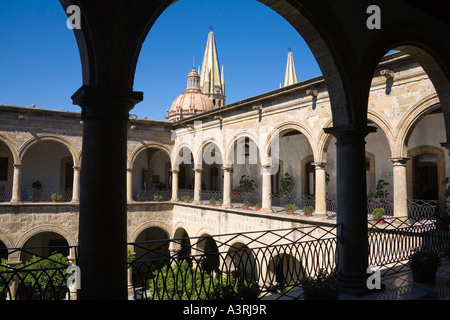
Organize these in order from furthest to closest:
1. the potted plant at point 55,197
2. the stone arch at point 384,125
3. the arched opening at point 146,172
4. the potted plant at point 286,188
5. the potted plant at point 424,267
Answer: the arched opening at point 146,172
the potted plant at point 286,188
the potted plant at point 55,197
the stone arch at point 384,125
the potted plant at point 424,267

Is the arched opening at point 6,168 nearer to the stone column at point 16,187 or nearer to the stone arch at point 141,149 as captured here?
the stone column at point 16,187

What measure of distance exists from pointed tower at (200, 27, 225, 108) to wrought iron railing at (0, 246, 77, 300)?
104 feet

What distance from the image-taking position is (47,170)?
1925cm

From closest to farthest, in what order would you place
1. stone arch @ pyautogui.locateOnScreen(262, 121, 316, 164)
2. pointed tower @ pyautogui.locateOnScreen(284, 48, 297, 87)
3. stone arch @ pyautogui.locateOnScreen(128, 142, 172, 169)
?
stone arch @ pyautogui.locateOnScreen(262, 121, 316, 164)
stone arch @ pyautogui.locateOnScreen(128, 142, 172, 169)
pointed tower @ pyautogui.locateOnScreen(284, 48, 297, 87)

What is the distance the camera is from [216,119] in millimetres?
16562

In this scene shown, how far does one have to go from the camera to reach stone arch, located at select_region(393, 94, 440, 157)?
→ 30.5 feet

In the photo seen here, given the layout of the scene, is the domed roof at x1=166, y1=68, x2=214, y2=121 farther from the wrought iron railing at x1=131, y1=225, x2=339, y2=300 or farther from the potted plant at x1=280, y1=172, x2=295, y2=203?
the potted plant at x1=280, y1=172, x2=295, y2=203

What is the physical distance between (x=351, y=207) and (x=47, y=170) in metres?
18.2

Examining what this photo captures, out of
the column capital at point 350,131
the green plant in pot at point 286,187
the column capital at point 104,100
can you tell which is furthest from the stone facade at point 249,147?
the column capital at point 104,100

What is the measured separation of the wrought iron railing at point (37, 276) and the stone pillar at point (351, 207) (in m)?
3.38

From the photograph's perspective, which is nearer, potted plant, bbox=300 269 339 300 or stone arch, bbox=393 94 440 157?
potted plant, bbox=300 269 339 300

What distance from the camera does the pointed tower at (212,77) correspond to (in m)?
46.6

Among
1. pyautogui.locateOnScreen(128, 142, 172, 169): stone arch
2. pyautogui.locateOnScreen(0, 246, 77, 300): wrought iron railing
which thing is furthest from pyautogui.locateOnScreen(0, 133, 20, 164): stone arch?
pyautogui.locateOnScreen(128, 142, 172, 169): stone arch
